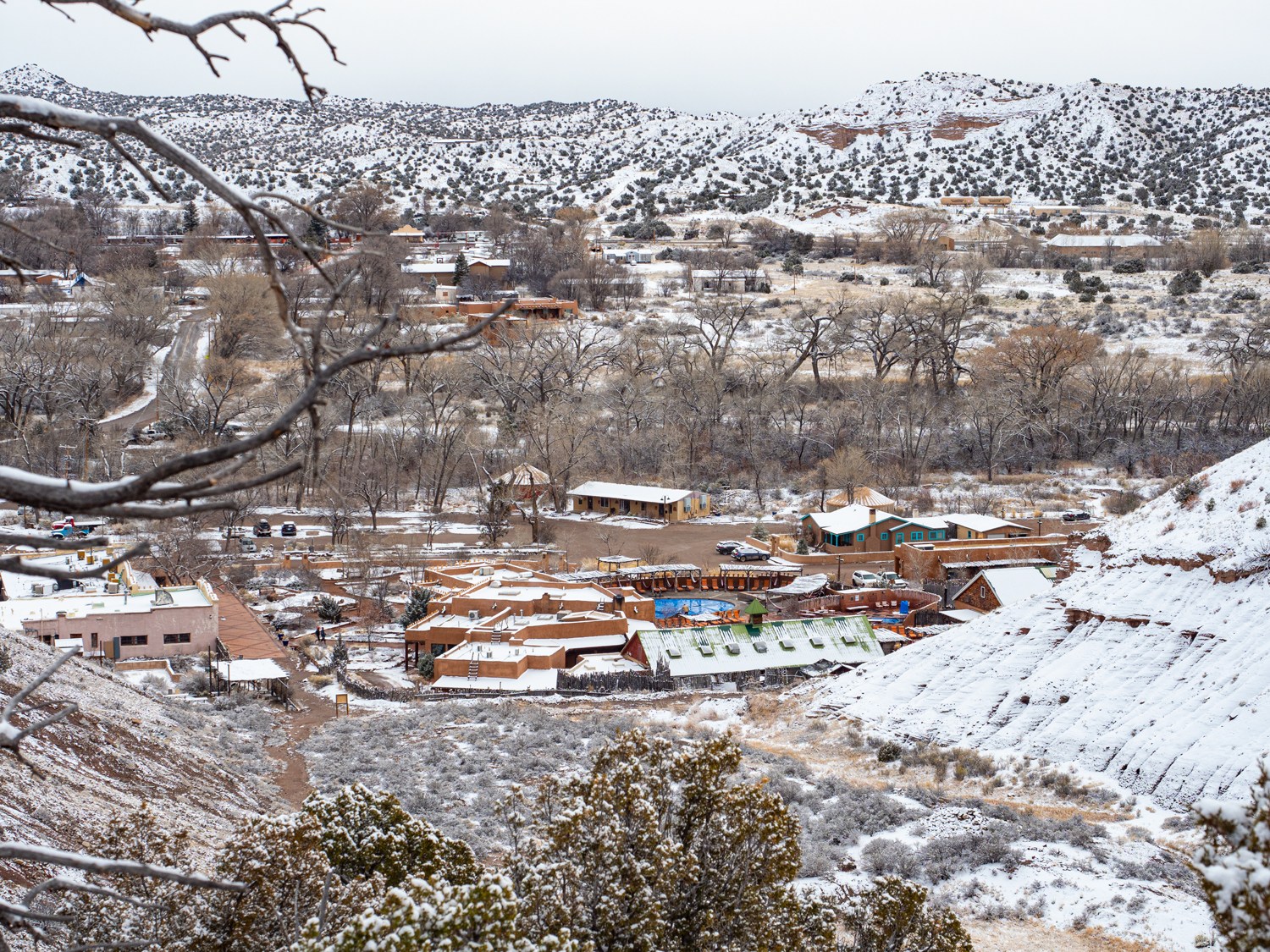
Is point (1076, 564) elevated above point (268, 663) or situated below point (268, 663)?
above

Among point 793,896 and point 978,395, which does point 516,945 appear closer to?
point 793,896

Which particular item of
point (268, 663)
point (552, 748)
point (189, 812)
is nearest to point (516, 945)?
point (189, 812)

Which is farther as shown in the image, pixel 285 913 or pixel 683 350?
pixel 683 350

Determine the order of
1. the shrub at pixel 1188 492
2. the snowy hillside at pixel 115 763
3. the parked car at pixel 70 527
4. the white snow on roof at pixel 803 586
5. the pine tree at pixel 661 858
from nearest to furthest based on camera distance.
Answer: the pine tree at pixel 661 858 → the snowy hillside at pixel 115 763 → the shrub at pixel 1188 492 → the white snow on roof at pixel 803 586 → the parked car at pixel 70 527

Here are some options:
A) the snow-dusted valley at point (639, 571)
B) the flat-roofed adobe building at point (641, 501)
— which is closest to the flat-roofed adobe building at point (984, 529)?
the snow-dusted valley at point (639, 571)

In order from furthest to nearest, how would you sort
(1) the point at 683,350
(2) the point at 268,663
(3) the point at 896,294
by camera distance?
(3) the point at 896,294 < (1) the point at 683,350 < (2) the point at 268,663

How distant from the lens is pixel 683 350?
6272cm

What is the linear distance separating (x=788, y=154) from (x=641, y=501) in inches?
3046

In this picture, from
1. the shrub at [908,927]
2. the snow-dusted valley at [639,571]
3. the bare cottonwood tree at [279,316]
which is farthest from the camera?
the shrub at [908,927]

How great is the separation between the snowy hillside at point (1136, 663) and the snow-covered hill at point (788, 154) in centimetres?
7709

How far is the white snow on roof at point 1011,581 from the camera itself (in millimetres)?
32031

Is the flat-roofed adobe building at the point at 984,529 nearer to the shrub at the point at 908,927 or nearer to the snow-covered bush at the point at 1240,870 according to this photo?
the shrub at the point at 908,927

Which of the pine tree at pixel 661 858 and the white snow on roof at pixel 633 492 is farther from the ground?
the pine tree at pixel 661 858

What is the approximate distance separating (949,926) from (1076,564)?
1753 centimetres
